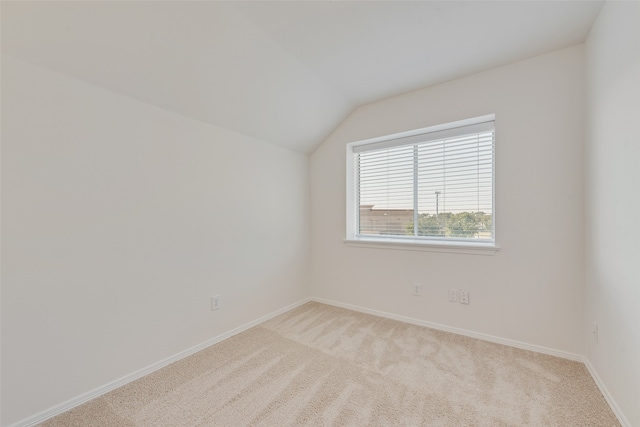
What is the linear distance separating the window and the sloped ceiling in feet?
1.98

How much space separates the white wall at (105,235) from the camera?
54.6 inches

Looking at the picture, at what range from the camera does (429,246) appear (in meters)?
2.59

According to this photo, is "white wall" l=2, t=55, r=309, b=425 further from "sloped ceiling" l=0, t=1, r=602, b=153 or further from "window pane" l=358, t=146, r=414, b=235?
"window pane" l=358, t=146, r=414, b=235

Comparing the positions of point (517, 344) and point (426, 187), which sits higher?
point (426, 187)

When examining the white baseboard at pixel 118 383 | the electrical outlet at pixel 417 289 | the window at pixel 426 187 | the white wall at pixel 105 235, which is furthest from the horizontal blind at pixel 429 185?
the white baseboard at pixel 118 383

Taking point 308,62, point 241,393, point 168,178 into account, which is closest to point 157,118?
point 168,178

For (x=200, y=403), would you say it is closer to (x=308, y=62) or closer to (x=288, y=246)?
(x=288, y=246)

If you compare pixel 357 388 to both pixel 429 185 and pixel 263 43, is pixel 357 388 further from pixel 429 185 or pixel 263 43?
pixel 263 43

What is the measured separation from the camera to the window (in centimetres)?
247

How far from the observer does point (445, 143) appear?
2678 millimetres

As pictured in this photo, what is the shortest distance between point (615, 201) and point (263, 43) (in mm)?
2380

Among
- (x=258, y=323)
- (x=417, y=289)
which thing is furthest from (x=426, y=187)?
(x=258, y=323)

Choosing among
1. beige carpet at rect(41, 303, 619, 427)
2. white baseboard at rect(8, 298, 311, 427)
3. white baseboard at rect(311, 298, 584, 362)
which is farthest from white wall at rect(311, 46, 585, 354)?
white baseboard at rect(8, 298, 311, 427)

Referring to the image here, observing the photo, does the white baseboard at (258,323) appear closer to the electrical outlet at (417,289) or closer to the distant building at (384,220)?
the electrical outlet at (417,289)
